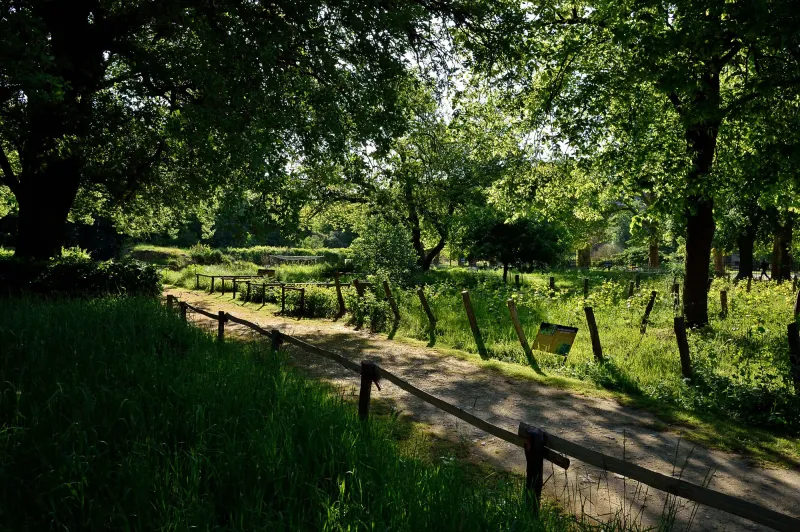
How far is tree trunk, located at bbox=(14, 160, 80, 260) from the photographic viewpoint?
14.2 m

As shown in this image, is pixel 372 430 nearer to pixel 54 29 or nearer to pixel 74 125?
pixel 74 125

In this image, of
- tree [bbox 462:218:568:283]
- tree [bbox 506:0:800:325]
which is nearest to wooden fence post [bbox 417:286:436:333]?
tree [bbox 506:0:800:325]

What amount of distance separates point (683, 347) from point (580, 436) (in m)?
2.92

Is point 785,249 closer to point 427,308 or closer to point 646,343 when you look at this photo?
point 646,343

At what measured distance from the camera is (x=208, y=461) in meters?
3.33

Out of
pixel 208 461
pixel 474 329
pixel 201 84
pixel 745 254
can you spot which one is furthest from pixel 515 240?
pixel 208 461

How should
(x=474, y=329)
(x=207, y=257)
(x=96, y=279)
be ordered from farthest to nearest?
(x=207, y=257) → (x=96, y=279) → (x=474, y=329)

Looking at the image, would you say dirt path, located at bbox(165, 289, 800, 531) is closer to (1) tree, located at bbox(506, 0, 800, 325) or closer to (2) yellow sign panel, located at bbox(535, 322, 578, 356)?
(2) yellow sign panel, located at bbox(535, 322, 578, 356)

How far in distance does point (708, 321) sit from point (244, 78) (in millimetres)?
12330

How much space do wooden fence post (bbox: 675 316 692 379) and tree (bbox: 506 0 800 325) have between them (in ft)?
9.78

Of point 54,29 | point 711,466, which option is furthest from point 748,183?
point 54,29

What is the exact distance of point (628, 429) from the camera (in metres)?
6.30

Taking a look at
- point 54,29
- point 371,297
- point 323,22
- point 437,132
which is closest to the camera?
point 323,22

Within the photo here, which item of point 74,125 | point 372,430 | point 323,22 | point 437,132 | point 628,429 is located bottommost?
point 628,429
